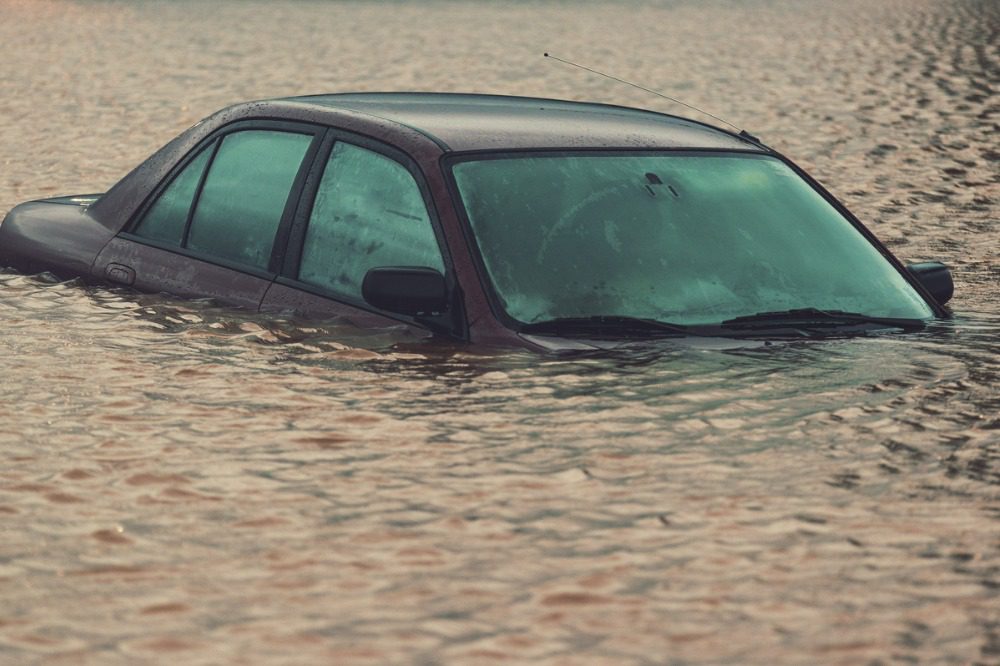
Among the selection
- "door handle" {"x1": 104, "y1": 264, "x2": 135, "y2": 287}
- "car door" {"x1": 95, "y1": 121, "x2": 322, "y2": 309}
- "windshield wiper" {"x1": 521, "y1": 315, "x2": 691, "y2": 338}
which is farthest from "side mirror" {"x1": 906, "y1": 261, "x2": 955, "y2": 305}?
"door handle" {"x1": 104, "y1": 264, "x2": 135, "y2": 287}

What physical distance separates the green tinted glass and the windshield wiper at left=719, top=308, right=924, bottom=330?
238cm

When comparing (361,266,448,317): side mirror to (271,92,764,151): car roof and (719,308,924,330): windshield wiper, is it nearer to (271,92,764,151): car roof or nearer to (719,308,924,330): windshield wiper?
(271,92,764,151): car roof

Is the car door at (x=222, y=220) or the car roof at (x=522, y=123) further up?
the car roof at (x=522, y=123)

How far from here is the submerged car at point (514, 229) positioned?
694cm

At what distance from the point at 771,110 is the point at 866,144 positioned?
4882 millimetres

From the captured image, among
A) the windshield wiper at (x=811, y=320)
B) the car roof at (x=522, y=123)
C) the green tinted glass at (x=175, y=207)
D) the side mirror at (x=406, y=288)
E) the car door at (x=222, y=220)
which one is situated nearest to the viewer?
the side mirror at (x=406, y=288)

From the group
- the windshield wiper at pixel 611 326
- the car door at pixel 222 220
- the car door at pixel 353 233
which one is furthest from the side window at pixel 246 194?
the windshield wiper at pixel 611 326

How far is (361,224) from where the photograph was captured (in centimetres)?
741

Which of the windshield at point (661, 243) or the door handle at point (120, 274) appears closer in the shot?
the windshield at point (661, 243)

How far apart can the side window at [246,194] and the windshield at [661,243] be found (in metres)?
0.91

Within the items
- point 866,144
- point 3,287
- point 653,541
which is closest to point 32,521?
point 653,541

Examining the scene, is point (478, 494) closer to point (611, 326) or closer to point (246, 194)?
point (611, 326)

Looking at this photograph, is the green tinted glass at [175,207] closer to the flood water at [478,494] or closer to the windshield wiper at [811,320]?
the flood water at [478,494]

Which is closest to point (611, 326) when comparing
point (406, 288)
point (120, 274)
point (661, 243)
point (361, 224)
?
point (661, 243)
